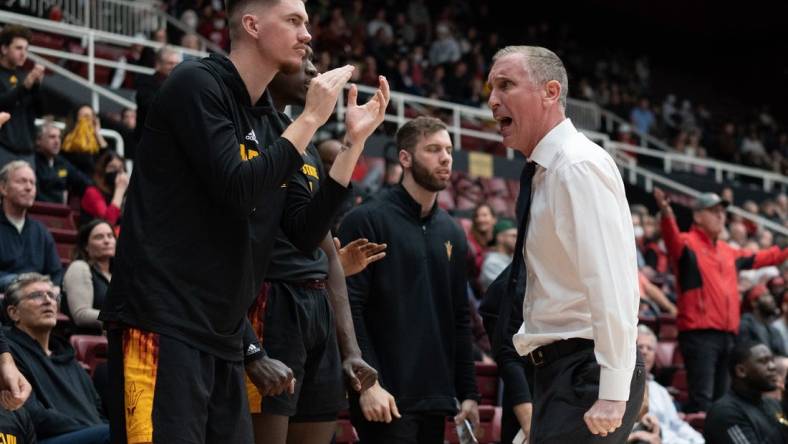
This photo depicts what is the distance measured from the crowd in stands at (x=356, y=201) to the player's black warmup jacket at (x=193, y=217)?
93.0 inches

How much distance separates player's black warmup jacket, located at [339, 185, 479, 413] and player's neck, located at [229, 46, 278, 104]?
5.97 ft

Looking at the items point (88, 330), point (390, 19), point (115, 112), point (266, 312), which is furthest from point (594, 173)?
point (390, 19)

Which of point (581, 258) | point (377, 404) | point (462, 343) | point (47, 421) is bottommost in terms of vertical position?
point (47, 421)

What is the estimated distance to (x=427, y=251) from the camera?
521 centimetres

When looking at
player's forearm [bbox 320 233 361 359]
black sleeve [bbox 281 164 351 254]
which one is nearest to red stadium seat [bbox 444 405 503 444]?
player's forearm [bbox 320 233 361 359]

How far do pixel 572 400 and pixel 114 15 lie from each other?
11.9 meters

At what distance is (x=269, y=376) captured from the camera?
133 inches

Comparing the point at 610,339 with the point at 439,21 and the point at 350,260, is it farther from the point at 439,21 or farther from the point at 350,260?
the point at 439,21

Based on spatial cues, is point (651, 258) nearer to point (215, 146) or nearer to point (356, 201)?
point (356, 201)

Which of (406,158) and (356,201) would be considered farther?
(356,201)

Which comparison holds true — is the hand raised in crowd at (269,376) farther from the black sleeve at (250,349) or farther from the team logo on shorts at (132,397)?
the team logo on shorts at (132,397)

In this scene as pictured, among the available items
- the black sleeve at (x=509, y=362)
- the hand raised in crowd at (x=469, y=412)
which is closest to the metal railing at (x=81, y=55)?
the black sleeve at (x=509, y=362)

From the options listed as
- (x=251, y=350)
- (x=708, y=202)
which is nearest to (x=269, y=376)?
(x=251, y=350)

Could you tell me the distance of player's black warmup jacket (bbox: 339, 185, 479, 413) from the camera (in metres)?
5.00
